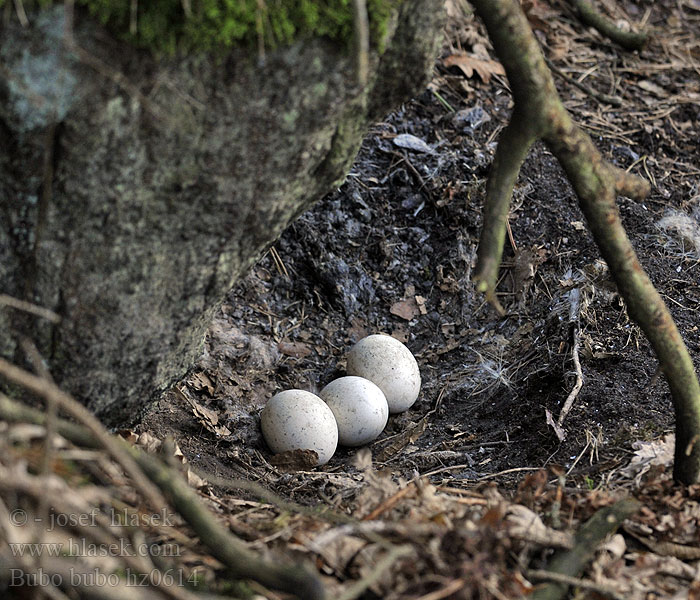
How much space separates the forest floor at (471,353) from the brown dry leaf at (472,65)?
0.02 m

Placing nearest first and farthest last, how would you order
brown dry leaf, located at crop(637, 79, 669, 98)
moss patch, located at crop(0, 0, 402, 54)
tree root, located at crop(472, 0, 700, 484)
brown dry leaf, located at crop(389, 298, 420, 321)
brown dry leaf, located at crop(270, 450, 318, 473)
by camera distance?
moss patch, located at crop(0, 0, 402, 54)
tree root, located at crop(472, 0, 700, 484)
brown dry leaf, located at crop(270, 450, 318, 473)
brown dry leaf, located at crop(389, 298, 420, 321)
brown dry leaf, located at crop(637, 79, 669, 98)

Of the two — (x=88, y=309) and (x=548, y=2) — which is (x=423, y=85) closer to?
(x=88, y=309)

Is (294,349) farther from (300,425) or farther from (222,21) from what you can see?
(222,21)

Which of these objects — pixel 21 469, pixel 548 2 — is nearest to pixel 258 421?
pixel 21 469

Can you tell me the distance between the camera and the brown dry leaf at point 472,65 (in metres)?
5.36

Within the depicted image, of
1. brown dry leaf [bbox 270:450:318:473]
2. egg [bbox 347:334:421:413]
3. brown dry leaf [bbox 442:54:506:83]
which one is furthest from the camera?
brown dry leaf [bbox 442:54:506:83]

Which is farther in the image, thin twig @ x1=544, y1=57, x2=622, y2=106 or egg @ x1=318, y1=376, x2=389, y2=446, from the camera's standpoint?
Result: thin twig @ x1=544, y1=57, x2=622, y2=106

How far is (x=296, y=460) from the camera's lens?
3.32 m

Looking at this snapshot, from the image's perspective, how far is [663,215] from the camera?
4465mm

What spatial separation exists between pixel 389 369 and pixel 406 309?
2.49 feet

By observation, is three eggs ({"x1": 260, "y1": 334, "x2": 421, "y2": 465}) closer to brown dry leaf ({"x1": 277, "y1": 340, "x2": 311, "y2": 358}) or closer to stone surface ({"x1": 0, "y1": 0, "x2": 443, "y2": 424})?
brown dry leaf ({"x1": 277, "y1": 340, "x2": 311, "y2": 358})

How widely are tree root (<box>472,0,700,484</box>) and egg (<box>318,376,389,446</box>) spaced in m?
1.49

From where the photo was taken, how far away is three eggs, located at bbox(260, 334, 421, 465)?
3342 mm

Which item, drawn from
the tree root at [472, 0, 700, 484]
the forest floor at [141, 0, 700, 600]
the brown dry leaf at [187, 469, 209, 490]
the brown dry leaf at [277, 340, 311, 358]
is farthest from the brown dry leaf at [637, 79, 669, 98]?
the brown dry leaf at [187, 469, 209, 490]
